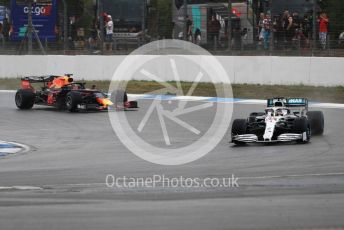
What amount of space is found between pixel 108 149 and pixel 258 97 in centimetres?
1052

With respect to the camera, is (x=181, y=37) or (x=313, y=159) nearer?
(x=313, y=159)

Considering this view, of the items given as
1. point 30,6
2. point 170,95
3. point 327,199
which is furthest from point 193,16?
point 327,199

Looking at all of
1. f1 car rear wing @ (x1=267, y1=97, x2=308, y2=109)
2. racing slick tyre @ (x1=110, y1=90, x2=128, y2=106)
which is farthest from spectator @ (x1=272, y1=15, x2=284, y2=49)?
f1 car rear wing @ (x1=267, y1=97, x2=308, y2=109)

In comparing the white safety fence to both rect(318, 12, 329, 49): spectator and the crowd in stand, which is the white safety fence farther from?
rect(318, 12, 329, 49): spectator

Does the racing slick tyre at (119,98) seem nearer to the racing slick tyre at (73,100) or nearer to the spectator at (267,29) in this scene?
the racing slick tyre at (73,100)

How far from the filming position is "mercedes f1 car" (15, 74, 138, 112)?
19812mm

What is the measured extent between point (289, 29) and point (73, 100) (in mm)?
7886

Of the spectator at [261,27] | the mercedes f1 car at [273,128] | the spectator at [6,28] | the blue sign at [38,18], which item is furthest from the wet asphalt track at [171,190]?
the spectator at [6,28]

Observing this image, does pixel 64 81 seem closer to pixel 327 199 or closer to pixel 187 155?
pixel 187 155

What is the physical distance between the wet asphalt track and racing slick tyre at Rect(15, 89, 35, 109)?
5272mm

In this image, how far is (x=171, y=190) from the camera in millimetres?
9133

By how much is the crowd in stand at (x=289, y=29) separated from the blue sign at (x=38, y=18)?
824cm

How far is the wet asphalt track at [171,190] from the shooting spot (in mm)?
7305

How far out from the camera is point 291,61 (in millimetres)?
24000
